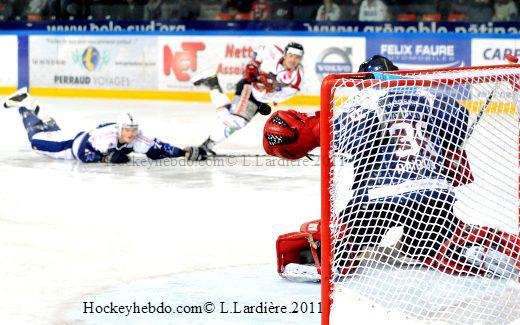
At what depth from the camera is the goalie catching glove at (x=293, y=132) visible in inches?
164

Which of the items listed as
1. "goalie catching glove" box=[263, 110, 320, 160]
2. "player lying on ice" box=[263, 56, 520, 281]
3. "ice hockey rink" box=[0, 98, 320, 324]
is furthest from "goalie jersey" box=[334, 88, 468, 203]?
"ice hockey rink" box=[0, 98, 320, 324]

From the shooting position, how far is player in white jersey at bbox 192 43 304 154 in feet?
28.5

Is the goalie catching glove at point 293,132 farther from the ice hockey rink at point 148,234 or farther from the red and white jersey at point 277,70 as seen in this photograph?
the red and white jersey at point 277,70

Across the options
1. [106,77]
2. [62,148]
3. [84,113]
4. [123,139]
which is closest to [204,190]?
[123,139]

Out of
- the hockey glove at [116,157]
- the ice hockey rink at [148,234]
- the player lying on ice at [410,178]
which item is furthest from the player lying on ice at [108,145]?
the player lying on ice at [410,178]

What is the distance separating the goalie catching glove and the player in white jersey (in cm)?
441

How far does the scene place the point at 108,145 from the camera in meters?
8.36

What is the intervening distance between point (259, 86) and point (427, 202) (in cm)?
480

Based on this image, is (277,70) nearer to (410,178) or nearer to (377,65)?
(377,65)

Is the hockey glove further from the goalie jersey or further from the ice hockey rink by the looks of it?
the goalie jersey

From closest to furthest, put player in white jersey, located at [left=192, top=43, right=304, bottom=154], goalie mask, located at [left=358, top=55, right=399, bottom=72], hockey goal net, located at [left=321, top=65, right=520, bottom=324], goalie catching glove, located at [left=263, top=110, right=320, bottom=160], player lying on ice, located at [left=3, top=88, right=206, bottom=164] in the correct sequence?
hockey goal net, located at [left=321, top=65, right=520, bottom=324] < goalie catching glove, located at [left=263, top=110, right=320, bottom=160] < goalie mask, located at [left=358, top=55, right=399, bottom=72] < player lying on ice, located at [left=3, top=88, right=206, bottom=164] < player in white jersey, located at [left=192, top=43, right=304, bottom=154]

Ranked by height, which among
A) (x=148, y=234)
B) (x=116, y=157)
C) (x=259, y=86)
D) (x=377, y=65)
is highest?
(x=259, y=86)

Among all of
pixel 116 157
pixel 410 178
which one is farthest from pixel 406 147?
pixel 116 157

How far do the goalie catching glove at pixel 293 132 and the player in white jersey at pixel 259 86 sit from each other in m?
4.41
